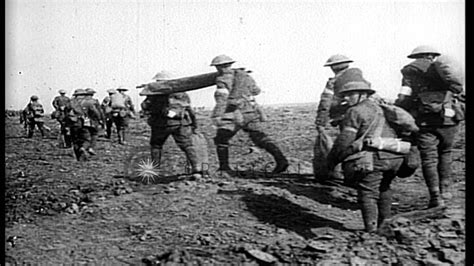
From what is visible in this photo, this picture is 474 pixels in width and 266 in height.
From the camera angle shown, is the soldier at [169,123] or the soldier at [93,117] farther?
the soldier at [93,117]

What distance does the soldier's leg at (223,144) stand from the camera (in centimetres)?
438

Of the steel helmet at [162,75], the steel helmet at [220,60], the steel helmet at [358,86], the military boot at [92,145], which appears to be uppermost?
the steel helmet at [220,60]

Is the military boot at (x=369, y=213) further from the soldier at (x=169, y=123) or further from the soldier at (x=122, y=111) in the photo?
the soldier at (x=122, y=111)

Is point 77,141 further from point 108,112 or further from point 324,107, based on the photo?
point 324,107

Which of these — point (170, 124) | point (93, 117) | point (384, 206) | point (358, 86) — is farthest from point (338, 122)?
point (93, 117)

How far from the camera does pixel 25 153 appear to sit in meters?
4.57

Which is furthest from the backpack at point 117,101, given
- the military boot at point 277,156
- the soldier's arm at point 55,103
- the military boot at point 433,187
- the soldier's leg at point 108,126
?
the military boot at point 433,187

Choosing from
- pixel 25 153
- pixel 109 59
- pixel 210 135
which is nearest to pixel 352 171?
pixel 210 135

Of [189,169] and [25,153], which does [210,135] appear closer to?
[189,169]

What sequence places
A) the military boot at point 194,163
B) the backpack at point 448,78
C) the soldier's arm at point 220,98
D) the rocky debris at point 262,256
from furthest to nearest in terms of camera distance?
the military boot at point 194,163
the soldier's arm at point 220,98
the backpack at point 448,78
the rocky debris at point 262,256

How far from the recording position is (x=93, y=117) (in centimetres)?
453

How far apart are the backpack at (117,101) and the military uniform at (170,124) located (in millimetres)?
139

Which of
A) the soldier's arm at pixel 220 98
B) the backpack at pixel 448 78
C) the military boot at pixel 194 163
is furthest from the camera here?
the military boot at pixel 194 163

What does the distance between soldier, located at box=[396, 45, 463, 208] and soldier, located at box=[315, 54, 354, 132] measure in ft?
1.28
